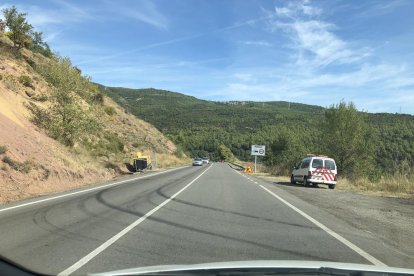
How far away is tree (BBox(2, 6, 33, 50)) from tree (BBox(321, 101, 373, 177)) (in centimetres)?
2947

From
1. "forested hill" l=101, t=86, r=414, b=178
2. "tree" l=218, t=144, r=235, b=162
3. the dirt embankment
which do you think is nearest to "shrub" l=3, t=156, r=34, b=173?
the dirt embankment

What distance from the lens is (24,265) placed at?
6.86 m

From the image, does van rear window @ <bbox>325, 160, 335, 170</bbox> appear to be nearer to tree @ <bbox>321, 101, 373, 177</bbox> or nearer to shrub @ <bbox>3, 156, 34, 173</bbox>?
tree @ <bbox>321, 101, 373, 177</bbox>

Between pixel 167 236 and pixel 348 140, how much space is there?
121 ft

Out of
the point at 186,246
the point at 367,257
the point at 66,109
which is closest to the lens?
the point at 367,257

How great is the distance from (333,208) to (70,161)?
18516mm

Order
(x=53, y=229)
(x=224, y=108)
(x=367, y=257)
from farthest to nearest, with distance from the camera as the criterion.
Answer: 1. (x=224, y=108)
2. (x=53, y=229)
3. (x=367, y=257)

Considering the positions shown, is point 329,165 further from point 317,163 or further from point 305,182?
point 305,182

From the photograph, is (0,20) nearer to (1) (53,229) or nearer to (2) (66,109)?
(2) (66,109)

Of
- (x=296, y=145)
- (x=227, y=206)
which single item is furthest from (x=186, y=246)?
(x=296, y=145)

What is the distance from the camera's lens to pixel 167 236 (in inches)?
381

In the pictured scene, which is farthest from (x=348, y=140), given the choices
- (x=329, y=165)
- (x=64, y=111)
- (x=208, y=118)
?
(x=208, y=118)

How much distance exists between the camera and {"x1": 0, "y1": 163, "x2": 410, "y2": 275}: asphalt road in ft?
24.9

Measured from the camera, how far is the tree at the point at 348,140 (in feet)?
144
